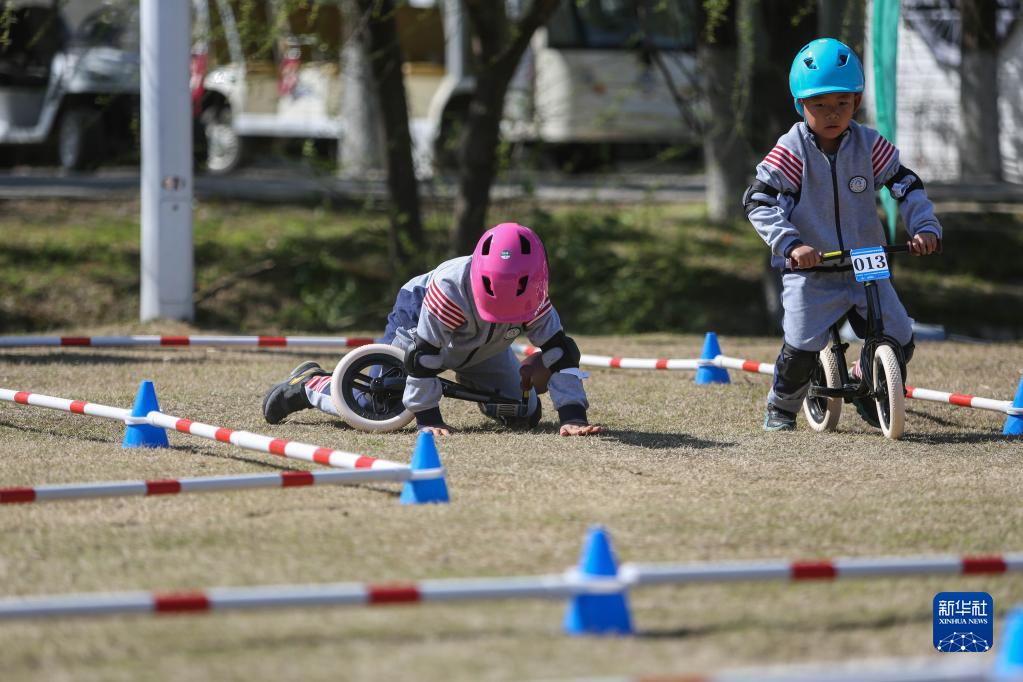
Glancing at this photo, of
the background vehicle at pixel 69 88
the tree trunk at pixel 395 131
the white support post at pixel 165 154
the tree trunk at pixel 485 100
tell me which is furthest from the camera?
the background vehicle at pixel 69 88

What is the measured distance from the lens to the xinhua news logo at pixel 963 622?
141 inches

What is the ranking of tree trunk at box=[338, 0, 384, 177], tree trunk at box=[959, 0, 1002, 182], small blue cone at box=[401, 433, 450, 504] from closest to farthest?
small blue cone at box=[401, 433, 450, 504] → tree trunk at box=[959, 0, 1002, 182] → tree trunk at box=[338, 0, 384, 177]

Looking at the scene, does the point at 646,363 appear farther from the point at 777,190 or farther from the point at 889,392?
the point at 889,392

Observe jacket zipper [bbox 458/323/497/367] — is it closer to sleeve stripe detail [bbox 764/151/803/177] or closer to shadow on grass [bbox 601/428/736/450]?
shadow on grass [bbox 601/428/736/450]

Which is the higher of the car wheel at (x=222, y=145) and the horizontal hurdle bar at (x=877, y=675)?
the car wheel at (x=222, y=145)

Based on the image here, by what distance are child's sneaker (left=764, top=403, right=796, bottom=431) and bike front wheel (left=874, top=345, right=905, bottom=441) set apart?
44cm

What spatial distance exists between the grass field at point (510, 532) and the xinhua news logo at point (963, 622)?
5 centimetres

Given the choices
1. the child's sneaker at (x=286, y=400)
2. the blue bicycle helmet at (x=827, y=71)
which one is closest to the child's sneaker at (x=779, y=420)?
the blue bicycle helmet at (x=827, y=71)

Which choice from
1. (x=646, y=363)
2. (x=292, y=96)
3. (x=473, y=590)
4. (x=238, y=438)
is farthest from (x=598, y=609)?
(x=292, y=96)

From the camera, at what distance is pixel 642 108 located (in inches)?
756

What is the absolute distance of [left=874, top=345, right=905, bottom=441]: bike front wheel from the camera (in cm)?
621

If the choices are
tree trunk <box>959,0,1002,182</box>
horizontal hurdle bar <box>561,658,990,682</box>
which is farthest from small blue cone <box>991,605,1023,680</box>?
tree trunk <box>959,0,1002,182</box>

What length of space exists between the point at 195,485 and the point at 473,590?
4.90 feet

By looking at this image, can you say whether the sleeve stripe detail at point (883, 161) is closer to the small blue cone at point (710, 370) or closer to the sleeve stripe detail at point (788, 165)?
the sleeve stripe detail at point (788, 165)
